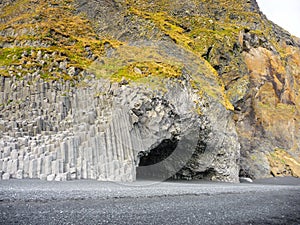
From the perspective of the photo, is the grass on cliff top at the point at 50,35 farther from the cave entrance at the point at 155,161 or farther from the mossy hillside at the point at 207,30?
the cave entrance at the point at 155,161

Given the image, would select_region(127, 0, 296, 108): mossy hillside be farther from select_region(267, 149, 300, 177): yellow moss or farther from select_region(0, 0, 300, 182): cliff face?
select_region(267, 149, 300, 177): yellow moss

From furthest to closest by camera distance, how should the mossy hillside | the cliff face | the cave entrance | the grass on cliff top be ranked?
the mossy hillside → the grass on cliff top → the cave entrance → the cliff face

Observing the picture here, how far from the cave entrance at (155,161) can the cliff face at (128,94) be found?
8 centimetres

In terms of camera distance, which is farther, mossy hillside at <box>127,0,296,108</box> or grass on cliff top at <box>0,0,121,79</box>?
mossy hillside at <box>127,0,296,108</box>

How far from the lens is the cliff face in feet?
40.4

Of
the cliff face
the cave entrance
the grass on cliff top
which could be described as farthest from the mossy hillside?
the cave entrance

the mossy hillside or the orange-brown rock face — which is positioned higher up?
the mossy hillside

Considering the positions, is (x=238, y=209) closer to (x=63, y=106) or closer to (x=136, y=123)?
(x=136, y=123)

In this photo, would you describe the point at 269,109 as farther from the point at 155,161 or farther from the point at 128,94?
the point at 128,94

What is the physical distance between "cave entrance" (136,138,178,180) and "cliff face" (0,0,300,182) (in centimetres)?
8

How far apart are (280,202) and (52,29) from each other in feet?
50.5

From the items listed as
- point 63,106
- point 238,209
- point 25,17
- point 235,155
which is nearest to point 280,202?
point 238,209

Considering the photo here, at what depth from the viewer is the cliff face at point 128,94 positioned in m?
12.3

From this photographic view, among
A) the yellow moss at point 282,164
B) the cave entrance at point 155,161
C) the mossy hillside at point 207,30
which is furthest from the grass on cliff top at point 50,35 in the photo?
the yellow moss at point 282,164
